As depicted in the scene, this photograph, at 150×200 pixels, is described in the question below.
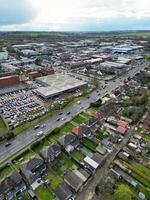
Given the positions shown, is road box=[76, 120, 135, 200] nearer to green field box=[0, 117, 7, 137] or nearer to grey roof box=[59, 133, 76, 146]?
grey roof box=[59, 133, 76, 146]

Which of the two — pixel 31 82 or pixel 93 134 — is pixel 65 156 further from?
pixel 31 82

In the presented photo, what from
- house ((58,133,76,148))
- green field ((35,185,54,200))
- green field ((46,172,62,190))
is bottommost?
green field ((46,172,62,190))

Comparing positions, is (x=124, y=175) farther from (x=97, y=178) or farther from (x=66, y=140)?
(x=66, y=140)

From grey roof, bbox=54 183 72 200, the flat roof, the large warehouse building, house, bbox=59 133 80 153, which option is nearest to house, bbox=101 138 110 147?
house, bbox=59 133 80 153

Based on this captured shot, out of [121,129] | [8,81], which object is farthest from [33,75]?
[121,129]

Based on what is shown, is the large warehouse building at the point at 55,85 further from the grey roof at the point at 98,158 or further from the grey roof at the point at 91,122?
the grey roof at the point at 98,158

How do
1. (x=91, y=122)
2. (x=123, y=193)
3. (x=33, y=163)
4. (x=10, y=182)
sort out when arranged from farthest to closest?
(x=91, y=122) < (x=33, y=163) < (x=10, y=182) < (x=123, y=193)

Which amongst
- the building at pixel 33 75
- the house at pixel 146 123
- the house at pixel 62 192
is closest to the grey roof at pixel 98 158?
the house at pixel 62 192
